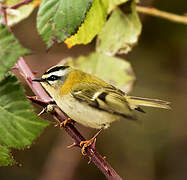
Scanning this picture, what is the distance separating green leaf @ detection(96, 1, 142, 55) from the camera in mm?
1800

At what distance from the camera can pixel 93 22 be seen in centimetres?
148

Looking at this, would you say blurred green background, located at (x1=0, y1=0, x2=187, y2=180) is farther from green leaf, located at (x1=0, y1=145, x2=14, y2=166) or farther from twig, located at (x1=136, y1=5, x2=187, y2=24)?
green leaf, located at (x1=0, y1=145, x2=14, y2=166)

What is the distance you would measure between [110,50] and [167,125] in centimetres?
229

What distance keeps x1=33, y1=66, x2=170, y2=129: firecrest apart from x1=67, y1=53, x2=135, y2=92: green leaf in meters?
0.13

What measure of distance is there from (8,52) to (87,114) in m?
0.76

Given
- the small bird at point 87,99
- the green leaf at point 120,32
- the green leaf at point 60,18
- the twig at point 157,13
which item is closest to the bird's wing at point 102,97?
the small bird at point 87,99

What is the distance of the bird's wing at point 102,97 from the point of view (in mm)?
1526

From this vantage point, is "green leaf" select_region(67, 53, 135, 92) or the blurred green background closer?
"green leaf" select_region(67, 53, 135, 92)

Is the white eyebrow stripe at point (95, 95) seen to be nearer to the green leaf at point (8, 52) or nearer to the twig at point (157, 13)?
the twig at point (157, 13)

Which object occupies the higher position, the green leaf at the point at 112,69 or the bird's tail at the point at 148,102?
the green leaf at the point at 112,69

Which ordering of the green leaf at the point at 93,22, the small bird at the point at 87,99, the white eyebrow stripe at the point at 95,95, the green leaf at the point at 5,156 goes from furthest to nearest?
1. the white eyebrow stripe at the point at 95,95
2. the small bird at the point at 87,99
3. the green leaf at the point at 93,22
4. the green leaf at the point at 5,156

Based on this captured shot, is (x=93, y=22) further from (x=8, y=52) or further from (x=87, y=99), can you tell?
(x=8, y=52)

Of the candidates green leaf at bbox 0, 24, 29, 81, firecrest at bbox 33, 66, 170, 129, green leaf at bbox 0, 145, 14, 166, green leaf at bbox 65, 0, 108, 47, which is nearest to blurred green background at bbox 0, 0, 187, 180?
firecrest at bbox 33, 66, 170, 129

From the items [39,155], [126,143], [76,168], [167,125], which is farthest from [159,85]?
[39,155]
